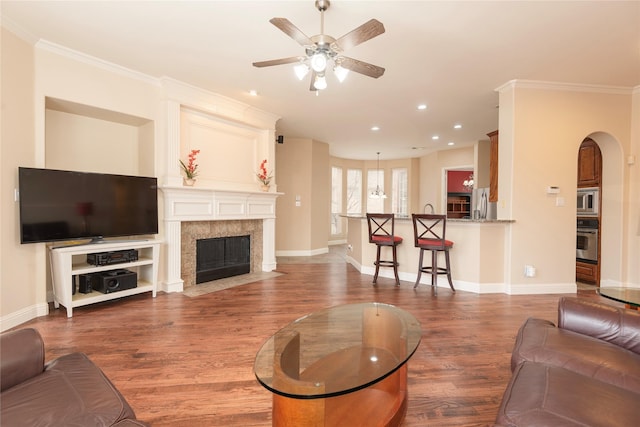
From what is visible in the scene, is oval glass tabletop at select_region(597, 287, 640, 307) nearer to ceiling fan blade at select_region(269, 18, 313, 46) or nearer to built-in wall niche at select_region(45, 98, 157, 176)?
ceiling fan blade at select_region(269, 18, 313, 46)

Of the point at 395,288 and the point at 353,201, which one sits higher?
the point at 353,201

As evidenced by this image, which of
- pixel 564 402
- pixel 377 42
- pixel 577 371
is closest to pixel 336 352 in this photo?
pixel 564 402

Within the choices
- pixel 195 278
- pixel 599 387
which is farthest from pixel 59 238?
pixel 599 387

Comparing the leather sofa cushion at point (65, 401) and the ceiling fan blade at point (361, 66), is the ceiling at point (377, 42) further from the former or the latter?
the leather sofa cushion at point (65, 401)

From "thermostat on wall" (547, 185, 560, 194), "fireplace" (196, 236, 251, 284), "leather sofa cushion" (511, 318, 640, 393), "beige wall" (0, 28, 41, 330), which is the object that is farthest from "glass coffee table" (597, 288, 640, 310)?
"beige wall" (0, 28, 41, 330)

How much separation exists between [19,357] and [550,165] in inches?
211

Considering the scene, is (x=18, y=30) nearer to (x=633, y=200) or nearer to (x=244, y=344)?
(x=244, y=344)

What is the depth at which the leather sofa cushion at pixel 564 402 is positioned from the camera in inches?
39.4

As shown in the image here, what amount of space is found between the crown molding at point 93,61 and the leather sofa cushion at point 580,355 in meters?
4.71

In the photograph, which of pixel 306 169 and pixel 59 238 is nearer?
pixel 59 238

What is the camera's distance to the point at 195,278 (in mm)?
4535

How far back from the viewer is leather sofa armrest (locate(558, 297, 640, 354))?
63.4 inches

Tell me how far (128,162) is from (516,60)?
505 cm

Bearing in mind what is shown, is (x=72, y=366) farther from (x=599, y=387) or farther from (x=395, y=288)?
(x=395, y=288)
